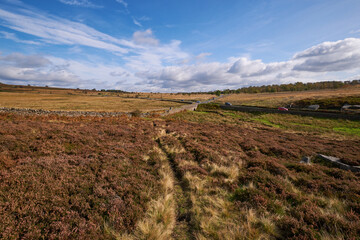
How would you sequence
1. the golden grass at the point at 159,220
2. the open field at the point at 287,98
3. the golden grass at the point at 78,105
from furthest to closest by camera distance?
A: 1. the open field at the point at 287,98
2. the golden grass at the point at 78,105
3. the golden grass at the point at 159,220

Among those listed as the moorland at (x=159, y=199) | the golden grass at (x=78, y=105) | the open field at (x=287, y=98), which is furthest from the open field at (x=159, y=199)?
the open field at (x=287, y=98)

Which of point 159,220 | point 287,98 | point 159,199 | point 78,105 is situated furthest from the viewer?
point 287,98

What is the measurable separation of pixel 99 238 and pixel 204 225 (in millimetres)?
2744

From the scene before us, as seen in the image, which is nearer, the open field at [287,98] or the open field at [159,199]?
the open field at [159,199]

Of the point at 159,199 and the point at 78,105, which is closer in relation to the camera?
the point at 159,199

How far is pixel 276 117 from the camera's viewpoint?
39.0m

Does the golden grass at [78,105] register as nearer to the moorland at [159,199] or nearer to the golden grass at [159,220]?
the moorland at [159,199]

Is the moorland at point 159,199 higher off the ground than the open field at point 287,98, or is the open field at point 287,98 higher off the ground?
the open field at point 287,98

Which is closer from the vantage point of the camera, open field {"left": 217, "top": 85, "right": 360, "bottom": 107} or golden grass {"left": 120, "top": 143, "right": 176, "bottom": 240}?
golden grass {"left": 120, "top": 143, "right": 176, "bottom": 240}

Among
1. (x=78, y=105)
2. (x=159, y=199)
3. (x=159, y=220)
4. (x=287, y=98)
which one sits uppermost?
(x=287, y=98)

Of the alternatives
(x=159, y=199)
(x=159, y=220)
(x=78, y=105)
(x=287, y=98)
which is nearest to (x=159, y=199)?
(x=159, y=199)

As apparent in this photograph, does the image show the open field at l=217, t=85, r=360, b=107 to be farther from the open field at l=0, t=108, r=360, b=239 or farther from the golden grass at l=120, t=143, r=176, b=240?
the golden grass at l=120, t=143, r=176, b=240

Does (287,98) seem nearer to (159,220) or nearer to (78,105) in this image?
(159,220)

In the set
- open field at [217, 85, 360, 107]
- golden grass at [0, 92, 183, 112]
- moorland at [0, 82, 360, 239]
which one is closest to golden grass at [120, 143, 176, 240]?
moorland at [0, 82, 360, 239]
